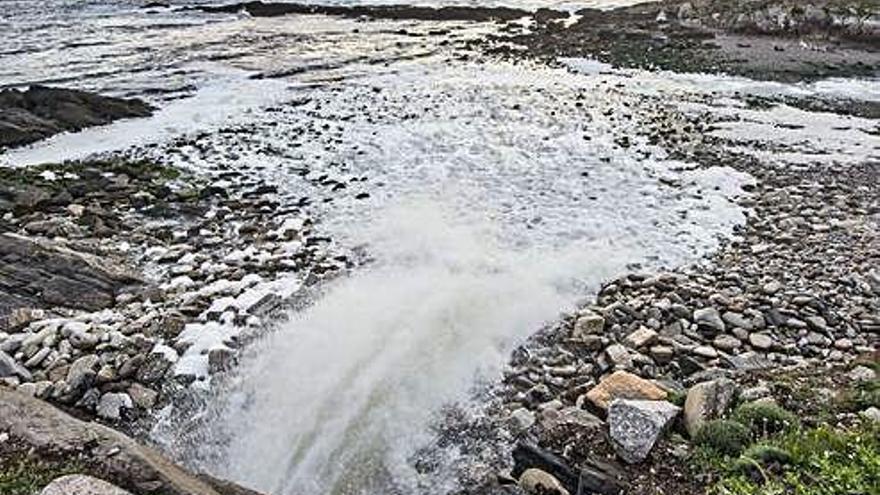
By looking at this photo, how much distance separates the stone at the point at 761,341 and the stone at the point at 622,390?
1.87 metres

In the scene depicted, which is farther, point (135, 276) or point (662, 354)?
point (135, 276)

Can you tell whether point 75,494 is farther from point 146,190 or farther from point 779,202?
point 779,202

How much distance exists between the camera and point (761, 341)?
30.9 feet

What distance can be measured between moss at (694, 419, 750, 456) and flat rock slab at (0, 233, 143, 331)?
8.19m

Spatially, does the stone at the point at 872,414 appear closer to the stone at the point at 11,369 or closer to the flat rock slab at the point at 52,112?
the stone at the point at 11,369

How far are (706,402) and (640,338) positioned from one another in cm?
183

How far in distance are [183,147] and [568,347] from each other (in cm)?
1273

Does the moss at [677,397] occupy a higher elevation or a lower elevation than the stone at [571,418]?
higher

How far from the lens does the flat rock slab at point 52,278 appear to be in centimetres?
1057

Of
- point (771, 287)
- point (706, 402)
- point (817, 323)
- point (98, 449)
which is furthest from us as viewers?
point (771, 287)

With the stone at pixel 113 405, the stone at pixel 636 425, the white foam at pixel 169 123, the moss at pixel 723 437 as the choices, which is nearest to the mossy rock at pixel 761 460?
the moss at pixel 723 437

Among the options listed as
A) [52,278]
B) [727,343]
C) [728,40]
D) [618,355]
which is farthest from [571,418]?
[728,40]

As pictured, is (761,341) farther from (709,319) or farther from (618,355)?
(618,355)

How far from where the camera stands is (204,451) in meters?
8.20
